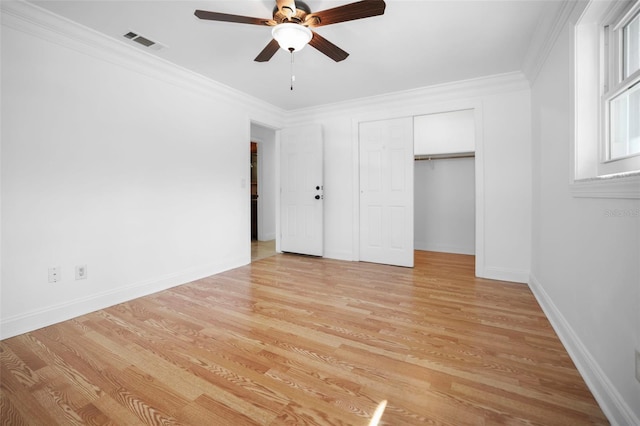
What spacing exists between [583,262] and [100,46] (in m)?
3.92

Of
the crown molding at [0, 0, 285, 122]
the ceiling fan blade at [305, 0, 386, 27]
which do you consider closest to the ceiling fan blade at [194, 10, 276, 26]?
the ceiling fan blade at [305, 0, 386, 27]

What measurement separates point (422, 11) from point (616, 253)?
6.56 feet

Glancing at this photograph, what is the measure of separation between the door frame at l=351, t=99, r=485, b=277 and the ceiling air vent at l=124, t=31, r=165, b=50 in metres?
2.60

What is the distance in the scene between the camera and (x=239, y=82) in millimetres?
3547

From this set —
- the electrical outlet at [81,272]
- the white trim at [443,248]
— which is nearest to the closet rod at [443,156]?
the white trim at [443,248]

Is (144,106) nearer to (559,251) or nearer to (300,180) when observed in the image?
(300,180)

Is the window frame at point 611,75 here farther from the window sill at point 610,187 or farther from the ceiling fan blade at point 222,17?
the ceiling fan blade at point 222,17

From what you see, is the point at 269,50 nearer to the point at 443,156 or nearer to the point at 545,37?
the point at 545,37

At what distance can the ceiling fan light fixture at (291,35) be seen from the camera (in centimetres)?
206

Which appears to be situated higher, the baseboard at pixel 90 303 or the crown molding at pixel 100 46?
the crown molding at pixel 100 46

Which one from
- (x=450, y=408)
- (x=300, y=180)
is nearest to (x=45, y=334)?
(x=450, y=408)

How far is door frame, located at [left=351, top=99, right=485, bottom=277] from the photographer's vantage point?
347 centimetres

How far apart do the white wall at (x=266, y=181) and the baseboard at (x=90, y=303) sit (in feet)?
9.01

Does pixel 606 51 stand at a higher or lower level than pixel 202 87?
lower
